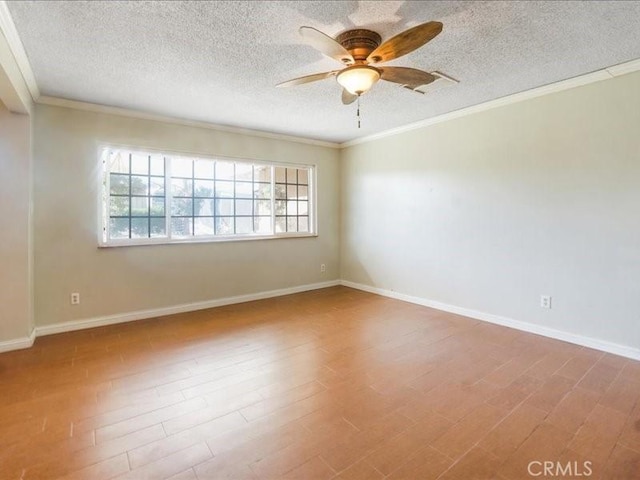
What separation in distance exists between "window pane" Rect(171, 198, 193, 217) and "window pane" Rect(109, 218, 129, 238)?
54cm

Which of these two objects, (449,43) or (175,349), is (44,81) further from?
(449,43)

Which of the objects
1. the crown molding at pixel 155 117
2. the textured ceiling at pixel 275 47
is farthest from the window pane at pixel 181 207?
the textured ceiling at pixel 275 47

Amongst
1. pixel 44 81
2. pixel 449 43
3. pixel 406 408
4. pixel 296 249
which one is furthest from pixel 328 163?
pixel 406 408

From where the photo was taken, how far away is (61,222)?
135 inches

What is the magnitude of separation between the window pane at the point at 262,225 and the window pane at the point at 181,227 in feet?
3.10

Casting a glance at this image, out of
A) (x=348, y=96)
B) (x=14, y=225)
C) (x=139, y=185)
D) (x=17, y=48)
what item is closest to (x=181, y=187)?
(x=139, y=185)

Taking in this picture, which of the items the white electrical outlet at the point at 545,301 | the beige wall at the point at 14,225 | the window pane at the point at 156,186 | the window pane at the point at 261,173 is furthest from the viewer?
the window pane at the point at 261,173

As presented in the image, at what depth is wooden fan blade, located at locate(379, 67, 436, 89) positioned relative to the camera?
7.01ft

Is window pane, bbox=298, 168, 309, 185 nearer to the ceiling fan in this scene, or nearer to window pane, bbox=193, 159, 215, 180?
window pane, bbox=193, 159, 215, 180

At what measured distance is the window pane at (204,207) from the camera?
14.2 ft

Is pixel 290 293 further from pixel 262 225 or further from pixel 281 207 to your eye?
pixel 281 207

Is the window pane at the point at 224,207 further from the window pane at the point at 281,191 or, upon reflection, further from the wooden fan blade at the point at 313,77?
the wooden fan blade at the point at 313,77

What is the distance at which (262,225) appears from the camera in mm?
4969

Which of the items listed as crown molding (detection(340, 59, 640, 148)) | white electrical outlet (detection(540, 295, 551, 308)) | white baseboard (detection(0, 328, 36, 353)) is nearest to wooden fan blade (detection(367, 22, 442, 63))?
crown molding (detection(340, 59, 640, 148))
